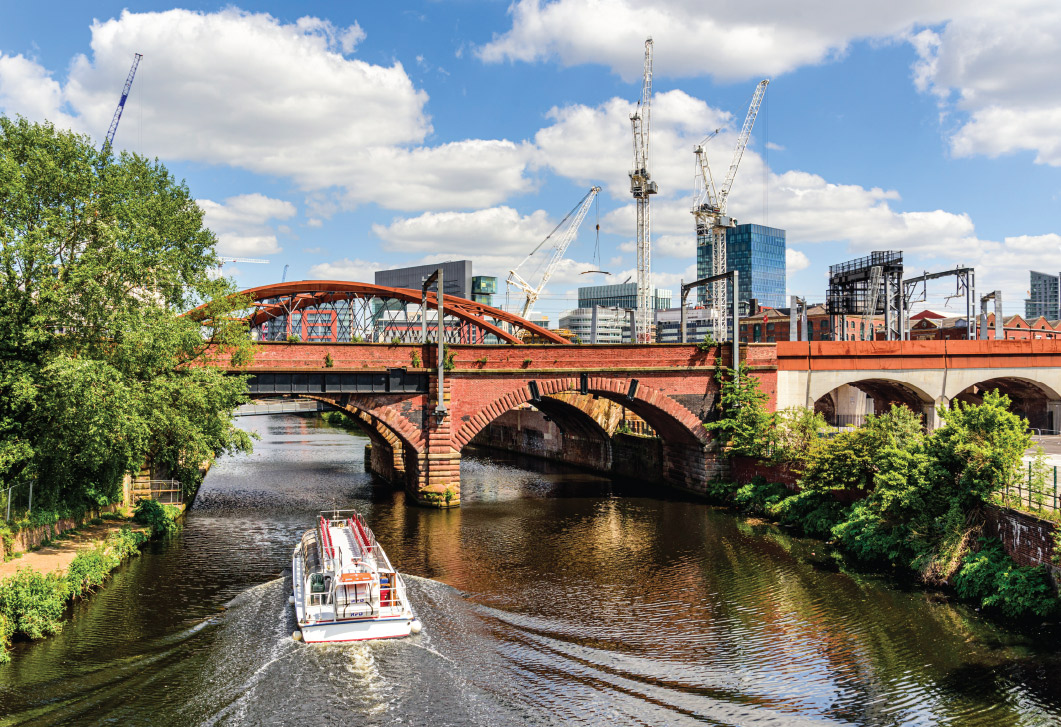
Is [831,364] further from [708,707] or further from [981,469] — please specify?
[708,707]

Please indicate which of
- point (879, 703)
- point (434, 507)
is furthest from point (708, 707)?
point (434, 507)

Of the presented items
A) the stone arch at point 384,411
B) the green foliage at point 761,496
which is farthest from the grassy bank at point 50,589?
the green foliage at point 761,496

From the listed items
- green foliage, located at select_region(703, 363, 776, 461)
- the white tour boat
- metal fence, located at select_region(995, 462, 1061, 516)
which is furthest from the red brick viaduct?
metal fence, located at select_region(995, 462, 1061, 516)

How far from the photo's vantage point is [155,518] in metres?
32.5

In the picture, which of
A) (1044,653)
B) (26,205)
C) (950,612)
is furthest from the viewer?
(26,205)

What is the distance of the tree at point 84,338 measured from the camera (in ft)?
80.5

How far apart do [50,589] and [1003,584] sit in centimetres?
2707

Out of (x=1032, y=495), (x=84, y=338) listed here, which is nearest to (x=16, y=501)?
(x=84, y=338)

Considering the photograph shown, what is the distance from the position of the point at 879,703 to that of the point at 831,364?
33.0 metres

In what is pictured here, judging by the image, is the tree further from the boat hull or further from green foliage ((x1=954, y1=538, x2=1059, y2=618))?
green foliage ((x1=954, y1=538, x2=1059, y2=618))

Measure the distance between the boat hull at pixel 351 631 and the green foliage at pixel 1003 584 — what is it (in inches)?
681

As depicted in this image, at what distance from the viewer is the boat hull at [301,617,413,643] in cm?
1969

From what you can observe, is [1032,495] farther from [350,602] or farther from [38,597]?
[38,597]

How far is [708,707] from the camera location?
16.5 meters
